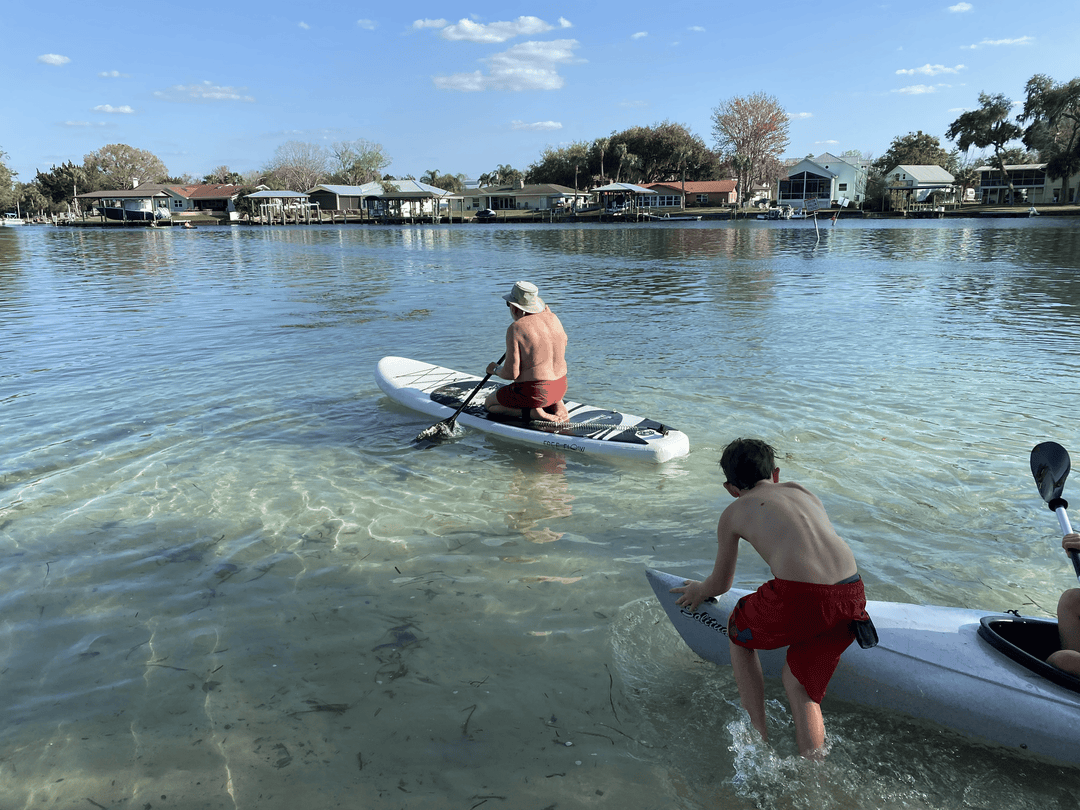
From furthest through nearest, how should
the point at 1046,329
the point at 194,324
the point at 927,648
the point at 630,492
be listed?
1. the point at 194,324
2. the point at 1046,329
3. the point at 630,492
4. the point at 927,648

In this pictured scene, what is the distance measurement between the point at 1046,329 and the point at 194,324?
18651 millimetres

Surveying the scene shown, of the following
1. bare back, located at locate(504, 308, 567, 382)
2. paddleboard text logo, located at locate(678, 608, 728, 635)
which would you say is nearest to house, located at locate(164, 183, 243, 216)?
bare back, located at locate(504, 308, 567, 382)

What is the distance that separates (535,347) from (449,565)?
2.75m

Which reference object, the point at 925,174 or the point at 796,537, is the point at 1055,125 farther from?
the point at 796,537

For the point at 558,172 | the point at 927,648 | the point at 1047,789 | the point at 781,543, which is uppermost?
the point at 558,172

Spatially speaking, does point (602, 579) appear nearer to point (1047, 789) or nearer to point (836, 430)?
point (1047, 789)

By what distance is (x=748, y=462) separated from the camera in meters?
3.00

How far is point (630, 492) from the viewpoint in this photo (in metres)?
6.38

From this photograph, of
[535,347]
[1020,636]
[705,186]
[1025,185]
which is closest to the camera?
[1020,636]

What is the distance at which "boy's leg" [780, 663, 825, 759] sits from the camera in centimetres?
308

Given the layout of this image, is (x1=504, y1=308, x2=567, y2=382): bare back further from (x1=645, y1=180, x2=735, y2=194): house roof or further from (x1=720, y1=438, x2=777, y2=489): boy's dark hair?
(x1=645, y1=180, x2=735, y2=194): house roof

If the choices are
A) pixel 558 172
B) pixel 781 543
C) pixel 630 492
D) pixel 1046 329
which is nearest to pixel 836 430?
pixel 630 492

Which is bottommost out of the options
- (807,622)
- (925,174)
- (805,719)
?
(805,719)

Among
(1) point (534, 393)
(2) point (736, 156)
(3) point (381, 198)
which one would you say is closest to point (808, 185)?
(2) point (736, 156)
